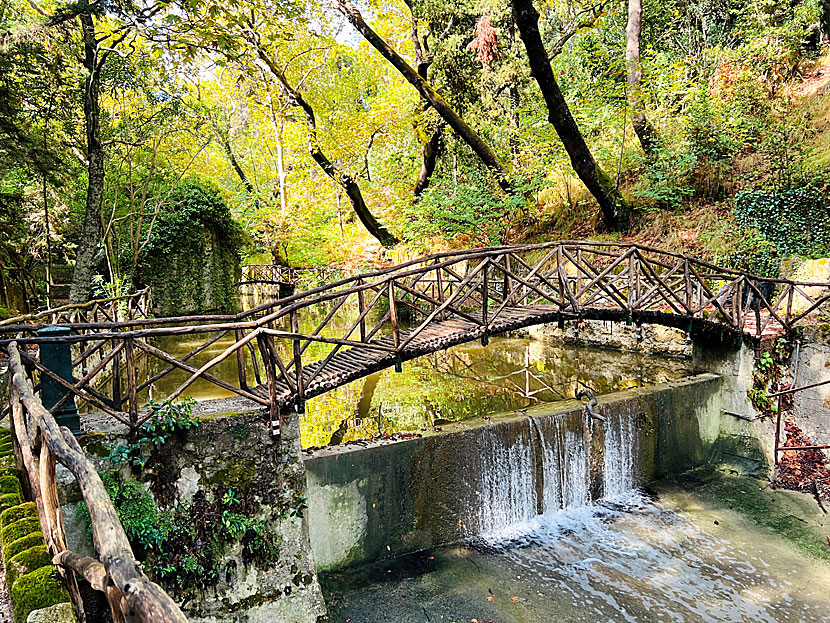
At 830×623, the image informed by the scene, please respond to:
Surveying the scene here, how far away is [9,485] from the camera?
3.36 m

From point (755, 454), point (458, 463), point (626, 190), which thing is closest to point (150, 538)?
point (458, 463)

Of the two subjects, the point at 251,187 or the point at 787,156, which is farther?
the point at 251,187

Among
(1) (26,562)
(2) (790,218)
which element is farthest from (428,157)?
(1) (26,562)

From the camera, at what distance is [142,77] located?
11.4 m

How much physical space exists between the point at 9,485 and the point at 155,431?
1.50 meters

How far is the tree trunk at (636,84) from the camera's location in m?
14.5

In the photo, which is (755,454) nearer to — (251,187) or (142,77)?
(142,77)

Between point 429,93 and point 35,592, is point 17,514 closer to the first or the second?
point 35,592

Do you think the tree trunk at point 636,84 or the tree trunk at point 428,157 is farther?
the tree trunk at point 428,157

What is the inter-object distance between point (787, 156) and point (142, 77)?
15.8m

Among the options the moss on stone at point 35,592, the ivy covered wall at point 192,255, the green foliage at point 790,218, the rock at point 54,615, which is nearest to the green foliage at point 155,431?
the moss on stone at point 35,592

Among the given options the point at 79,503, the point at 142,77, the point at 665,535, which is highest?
the point at 142,77

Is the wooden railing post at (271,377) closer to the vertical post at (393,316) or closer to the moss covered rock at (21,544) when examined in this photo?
the vertical post at (393,316)

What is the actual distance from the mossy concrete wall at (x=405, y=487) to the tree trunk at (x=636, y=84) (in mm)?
9921
